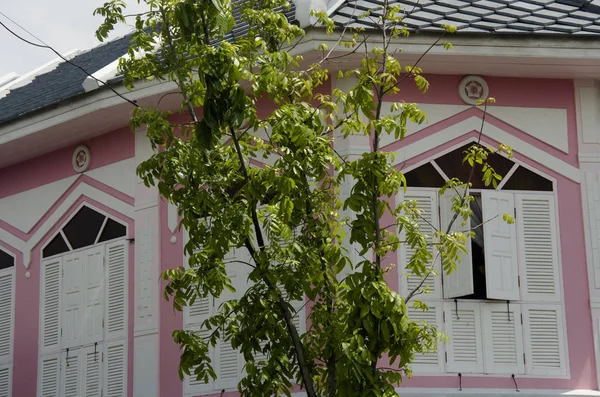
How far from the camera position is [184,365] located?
8.77 metres

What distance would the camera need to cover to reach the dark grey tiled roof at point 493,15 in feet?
43.2

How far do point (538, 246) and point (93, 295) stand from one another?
490 centimetres

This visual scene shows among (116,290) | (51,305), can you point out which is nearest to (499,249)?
(116,290)

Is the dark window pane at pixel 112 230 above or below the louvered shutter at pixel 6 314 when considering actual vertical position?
above

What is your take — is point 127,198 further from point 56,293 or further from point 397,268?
point 397,268

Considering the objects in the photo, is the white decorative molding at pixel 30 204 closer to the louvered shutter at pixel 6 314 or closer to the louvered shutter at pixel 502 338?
the louvered shutter at pixel 6 314

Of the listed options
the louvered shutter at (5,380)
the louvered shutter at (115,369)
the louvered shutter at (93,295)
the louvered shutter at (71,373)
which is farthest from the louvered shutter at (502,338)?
the louvered shutter at (5,380)

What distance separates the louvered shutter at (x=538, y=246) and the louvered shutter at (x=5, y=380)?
19.9 ft

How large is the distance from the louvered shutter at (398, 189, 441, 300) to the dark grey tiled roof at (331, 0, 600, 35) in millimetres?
1654

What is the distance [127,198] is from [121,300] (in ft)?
3.76

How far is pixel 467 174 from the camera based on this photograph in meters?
13.2

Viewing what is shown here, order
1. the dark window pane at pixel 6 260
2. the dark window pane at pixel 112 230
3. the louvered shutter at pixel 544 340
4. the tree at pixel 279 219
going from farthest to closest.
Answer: the dark window pane at pixel 6 260, the dark window pane at pixel 112 230, the louvered shutter at pixel 544 340, the tree at pixel 279 219

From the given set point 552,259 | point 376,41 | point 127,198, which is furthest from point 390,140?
point 127,198

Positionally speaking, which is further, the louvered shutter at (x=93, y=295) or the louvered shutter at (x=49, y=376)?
the louvered shutter at (x=49, y=376)
